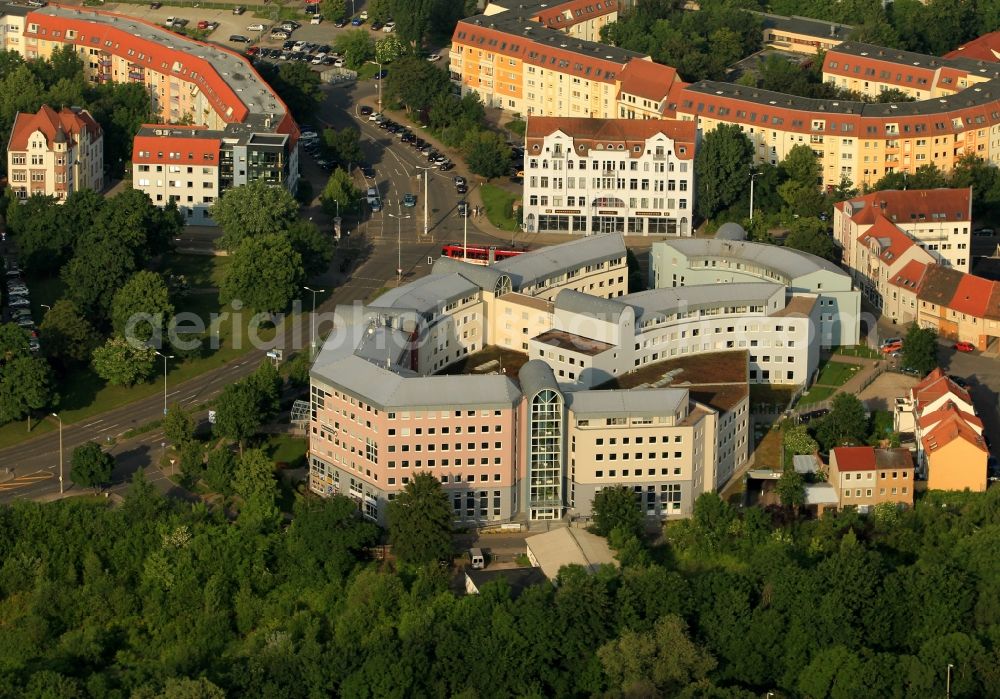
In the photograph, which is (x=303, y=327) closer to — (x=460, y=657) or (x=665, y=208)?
(x=665, y=208)

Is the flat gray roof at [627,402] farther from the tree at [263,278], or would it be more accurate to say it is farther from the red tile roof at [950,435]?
the tree at [263,278]

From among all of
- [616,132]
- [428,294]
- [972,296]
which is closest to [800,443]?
[972,296]

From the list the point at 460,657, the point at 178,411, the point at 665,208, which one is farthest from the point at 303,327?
the point at 460,657

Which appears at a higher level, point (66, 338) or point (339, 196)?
point (339, 196)

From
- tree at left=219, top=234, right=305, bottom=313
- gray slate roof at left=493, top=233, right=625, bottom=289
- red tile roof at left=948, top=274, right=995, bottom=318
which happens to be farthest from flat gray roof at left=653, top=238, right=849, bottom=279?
tree at left=219, top=234, right=305, bottom=313

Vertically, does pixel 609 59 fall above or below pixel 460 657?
above

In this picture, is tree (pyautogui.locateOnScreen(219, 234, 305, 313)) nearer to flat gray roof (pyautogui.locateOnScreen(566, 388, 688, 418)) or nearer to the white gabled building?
the white gabled building

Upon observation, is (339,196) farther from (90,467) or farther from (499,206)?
(90,467)
